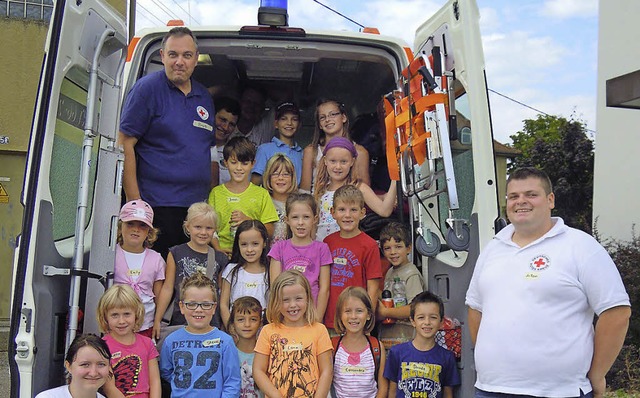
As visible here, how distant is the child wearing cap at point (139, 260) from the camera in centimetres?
412

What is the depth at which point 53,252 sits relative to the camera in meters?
3.57

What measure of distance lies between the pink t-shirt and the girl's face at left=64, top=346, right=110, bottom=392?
0.87 ft

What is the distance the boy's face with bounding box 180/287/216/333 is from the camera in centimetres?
391

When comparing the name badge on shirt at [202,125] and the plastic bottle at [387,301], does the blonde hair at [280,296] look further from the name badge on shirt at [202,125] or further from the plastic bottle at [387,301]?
the name badge on shirt at [202,125]

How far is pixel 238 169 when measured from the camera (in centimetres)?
498

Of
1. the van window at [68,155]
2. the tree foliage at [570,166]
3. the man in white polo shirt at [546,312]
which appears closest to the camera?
the man in white polo shirt at [546,312]

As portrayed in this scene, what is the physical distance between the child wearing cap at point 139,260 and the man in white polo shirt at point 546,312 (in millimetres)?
1815

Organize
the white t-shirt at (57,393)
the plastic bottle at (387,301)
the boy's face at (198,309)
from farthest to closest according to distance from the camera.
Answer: the plastic bottle at (387,301) → the boy's face at (198,309) → the white t-shirt at (57,393)

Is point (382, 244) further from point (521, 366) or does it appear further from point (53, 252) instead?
point (53, 252)

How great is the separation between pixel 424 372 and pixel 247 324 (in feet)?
3.17

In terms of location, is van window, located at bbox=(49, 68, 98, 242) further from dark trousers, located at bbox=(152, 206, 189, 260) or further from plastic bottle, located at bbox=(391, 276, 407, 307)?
plastic bottle, located at bbox=(391, 276, 407, 307)

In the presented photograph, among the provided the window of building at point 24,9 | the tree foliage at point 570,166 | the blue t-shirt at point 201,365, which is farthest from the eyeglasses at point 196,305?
the tree foliage at point 570,166

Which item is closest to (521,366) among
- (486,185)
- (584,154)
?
(486,185)

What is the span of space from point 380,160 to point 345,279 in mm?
1452
